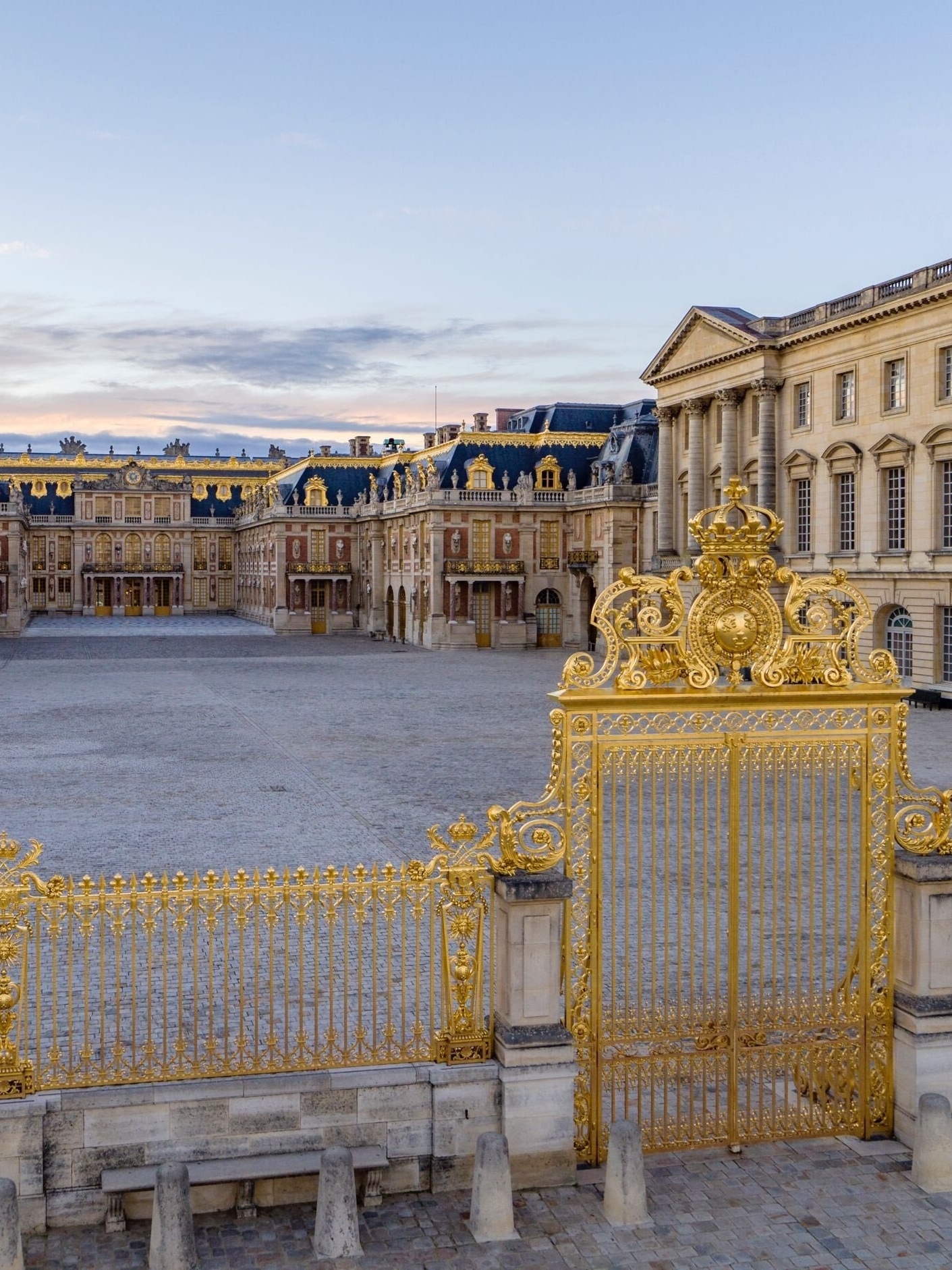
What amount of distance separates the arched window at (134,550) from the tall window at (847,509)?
242 ft

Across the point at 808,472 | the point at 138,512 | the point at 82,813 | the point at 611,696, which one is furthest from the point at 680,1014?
the point at 138,512

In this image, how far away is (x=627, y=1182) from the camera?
777cm

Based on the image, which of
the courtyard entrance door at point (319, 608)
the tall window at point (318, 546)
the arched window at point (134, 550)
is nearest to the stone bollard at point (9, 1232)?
the courtyard entrance door at point (319, 608)

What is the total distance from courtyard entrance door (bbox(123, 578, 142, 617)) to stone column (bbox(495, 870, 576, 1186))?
103094 mm

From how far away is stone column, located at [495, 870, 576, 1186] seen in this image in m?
8.31

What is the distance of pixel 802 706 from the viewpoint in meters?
9.13

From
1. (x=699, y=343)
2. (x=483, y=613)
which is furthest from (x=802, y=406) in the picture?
(x=483, y=613)

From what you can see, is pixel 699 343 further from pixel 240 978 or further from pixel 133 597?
pixel 133 597

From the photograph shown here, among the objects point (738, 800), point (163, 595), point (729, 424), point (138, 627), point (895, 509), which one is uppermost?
point (729, 424)

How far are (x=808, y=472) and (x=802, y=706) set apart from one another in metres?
38.8

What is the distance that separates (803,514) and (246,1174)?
138ft

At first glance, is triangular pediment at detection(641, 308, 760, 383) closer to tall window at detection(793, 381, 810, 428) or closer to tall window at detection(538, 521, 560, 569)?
tall window at detection(793, 381, 810, 428)

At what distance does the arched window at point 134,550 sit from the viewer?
10756 centimetres

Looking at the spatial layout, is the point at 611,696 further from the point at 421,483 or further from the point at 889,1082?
the point at 421,483
